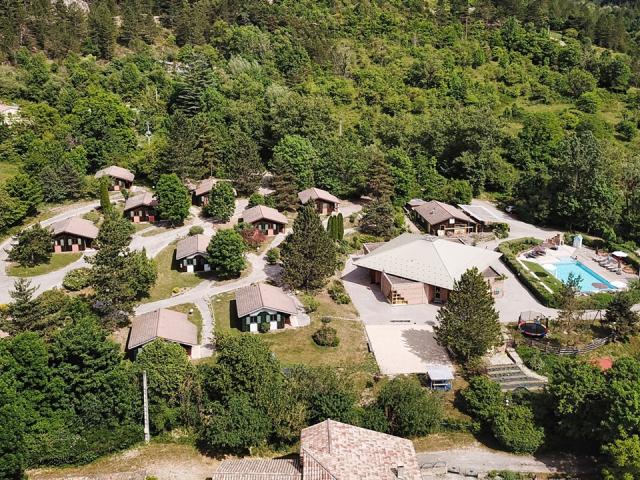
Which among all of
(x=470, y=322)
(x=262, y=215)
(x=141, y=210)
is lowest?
(x=141, y=210)

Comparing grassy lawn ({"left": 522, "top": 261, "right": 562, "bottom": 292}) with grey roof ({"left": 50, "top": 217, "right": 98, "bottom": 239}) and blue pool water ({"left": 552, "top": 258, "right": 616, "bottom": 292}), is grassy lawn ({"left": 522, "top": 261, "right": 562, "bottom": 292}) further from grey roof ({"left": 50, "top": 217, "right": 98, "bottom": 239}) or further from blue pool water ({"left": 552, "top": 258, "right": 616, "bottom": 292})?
grey roof ({"left": 50, "top": 217, "right": 98, "bottom": 239})

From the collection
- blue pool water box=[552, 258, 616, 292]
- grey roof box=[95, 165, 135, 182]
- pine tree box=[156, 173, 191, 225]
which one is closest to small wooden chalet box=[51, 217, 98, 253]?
pine tree box=[156, 173, 191, 225]

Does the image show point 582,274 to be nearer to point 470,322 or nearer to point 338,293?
point 470,322

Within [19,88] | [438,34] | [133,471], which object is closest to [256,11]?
[438,34]

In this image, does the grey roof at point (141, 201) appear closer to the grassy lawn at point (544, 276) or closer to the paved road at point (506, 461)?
the grassy lawn at point (544, 276)

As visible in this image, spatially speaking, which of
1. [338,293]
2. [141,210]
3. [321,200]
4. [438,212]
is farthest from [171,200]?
[438,212]

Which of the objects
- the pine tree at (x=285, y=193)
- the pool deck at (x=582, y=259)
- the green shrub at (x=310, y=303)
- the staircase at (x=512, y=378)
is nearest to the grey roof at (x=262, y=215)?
the pine tree at (x=285, y=193)

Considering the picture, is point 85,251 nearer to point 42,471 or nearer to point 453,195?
point 42,471
